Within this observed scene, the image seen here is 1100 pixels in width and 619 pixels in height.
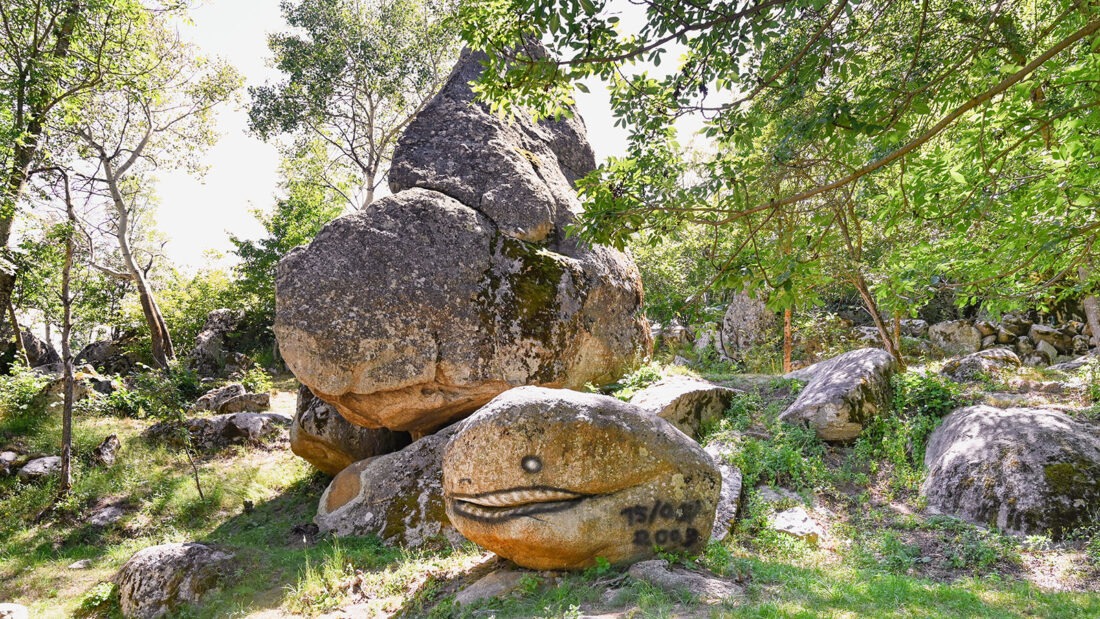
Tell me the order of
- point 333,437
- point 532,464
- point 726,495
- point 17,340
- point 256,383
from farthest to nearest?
1. point 17,340
2. point 256,383
3. point 333,437
4. point 726,495
5. point 532,464

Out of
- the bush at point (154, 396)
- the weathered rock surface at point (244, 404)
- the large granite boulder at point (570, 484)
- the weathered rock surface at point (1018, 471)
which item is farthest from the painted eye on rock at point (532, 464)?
the weathered rock surface at point (244, 404)

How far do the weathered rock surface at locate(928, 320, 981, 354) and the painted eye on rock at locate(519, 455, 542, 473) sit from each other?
1609 centimetres

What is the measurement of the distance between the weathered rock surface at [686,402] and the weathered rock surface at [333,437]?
459 cm

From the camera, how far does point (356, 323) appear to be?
28.8 ft

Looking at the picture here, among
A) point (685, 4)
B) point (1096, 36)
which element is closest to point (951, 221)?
point (1096, 36)

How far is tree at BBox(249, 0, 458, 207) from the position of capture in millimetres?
19953

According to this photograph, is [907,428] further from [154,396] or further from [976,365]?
[154,396]

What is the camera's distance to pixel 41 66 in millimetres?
9312

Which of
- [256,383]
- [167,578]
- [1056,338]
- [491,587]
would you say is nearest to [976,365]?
[1056,338]

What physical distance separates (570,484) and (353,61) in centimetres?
1959

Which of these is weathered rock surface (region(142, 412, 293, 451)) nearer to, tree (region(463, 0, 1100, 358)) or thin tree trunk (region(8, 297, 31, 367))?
thin tree trunk (region(8, 297, 31, 367))

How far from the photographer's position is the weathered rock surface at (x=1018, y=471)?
238 inches

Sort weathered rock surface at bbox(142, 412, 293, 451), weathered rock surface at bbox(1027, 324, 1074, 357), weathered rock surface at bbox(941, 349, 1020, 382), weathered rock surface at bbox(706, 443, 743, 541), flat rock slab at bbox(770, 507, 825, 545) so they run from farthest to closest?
weathered rock surface at bbox(1027, 324, 1074, 357) < weathered rock surface at bbox(142, 412, 293, 451) < weathered rock surface at bbox(941, 349, 1020, 382) < weathered rock surface at bbox(706, 443, 743, 541) < flat rock slab at bbox(770, 507, 825, 545)

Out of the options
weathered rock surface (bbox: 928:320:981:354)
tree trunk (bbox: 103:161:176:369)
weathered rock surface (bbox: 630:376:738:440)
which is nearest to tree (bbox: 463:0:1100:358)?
weathered rock surface (bbox: 630:376:738:440)
